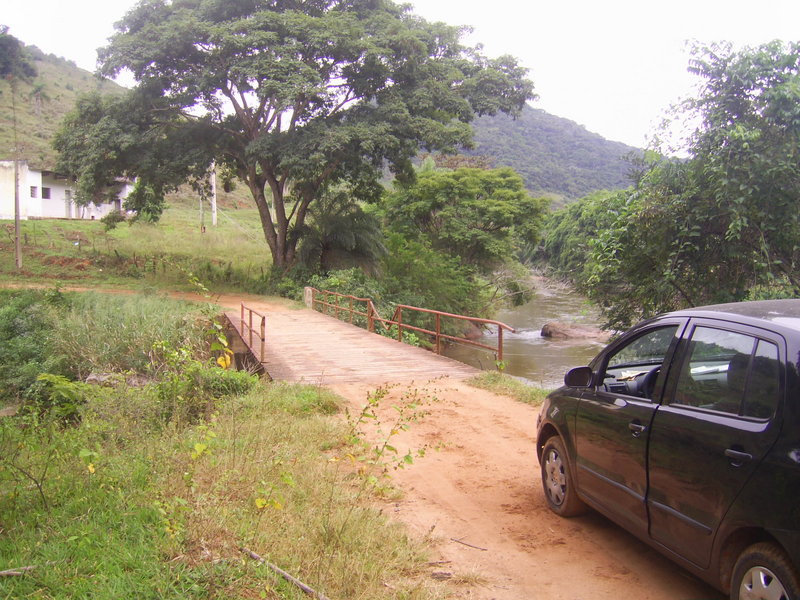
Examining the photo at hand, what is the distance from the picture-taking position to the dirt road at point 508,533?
3934mm

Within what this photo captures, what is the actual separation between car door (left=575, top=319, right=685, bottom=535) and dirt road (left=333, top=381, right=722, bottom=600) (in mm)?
348

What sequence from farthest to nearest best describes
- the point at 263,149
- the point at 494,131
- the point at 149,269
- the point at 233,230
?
the point at 494,131 < the point at 233,230 < the point at 149,269 < the point at 263,149

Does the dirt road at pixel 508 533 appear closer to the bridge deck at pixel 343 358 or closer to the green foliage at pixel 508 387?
the green foliage at pixel 508 387

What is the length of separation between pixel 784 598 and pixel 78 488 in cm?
474

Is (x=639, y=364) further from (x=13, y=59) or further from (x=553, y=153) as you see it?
(x=553, y=153)

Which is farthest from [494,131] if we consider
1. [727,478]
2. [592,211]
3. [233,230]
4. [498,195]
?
[727,478]

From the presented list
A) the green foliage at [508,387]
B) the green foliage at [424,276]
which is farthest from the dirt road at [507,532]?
the green foliage at [424,276]

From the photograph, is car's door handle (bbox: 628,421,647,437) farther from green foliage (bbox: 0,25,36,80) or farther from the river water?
green foliage (bbox: 0,25,36,80)

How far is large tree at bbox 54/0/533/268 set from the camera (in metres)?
22.2

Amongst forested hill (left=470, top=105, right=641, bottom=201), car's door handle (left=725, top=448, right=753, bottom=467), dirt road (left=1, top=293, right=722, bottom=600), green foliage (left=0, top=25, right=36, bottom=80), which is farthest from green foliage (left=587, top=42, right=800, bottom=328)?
forested hill (left=470, top=105, right=641, bottom=201)

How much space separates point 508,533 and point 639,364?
162cm

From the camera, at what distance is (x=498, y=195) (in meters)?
32.6

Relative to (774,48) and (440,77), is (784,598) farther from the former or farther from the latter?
(440,77)

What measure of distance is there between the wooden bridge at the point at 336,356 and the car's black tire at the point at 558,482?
5.30m
